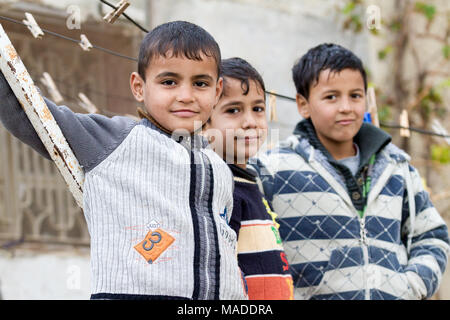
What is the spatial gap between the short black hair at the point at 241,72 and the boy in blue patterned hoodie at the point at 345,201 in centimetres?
41

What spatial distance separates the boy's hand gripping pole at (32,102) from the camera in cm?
148

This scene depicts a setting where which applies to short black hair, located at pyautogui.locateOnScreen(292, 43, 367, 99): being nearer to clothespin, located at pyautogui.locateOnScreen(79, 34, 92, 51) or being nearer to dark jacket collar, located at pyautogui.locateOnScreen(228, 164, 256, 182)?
dark jacket collar, located at pyautogui.locateOnScreen(228, 164, 256, 182)

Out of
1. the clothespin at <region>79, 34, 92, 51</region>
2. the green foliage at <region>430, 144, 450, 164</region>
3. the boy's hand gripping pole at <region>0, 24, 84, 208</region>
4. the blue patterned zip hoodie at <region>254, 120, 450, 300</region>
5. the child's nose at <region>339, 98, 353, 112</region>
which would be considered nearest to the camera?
the boy's hand gripping pole at <region>0, 24, 84, 208</region>

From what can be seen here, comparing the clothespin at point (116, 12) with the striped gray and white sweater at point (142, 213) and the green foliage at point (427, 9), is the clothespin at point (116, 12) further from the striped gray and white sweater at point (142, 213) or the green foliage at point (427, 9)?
the green foliage at point (427, 9)

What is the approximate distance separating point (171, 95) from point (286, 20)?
379 cm

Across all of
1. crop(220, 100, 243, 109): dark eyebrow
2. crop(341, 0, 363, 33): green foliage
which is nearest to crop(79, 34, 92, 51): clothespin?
crop(220, 100, 243, 109): dark eyebrow

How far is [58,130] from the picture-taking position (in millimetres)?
1519

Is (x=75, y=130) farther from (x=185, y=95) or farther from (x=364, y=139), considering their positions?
(x=364, y=139)

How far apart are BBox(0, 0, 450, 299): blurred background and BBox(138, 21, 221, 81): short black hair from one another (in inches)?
92.9

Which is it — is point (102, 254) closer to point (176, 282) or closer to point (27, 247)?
point (176, 282)

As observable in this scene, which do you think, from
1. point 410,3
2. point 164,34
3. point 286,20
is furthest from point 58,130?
point 410,3

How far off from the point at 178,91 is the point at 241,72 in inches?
17.1

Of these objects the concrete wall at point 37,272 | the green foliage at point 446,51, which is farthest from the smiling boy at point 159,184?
the green foliage at point 446,51

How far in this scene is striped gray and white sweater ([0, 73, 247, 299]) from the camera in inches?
59.5
